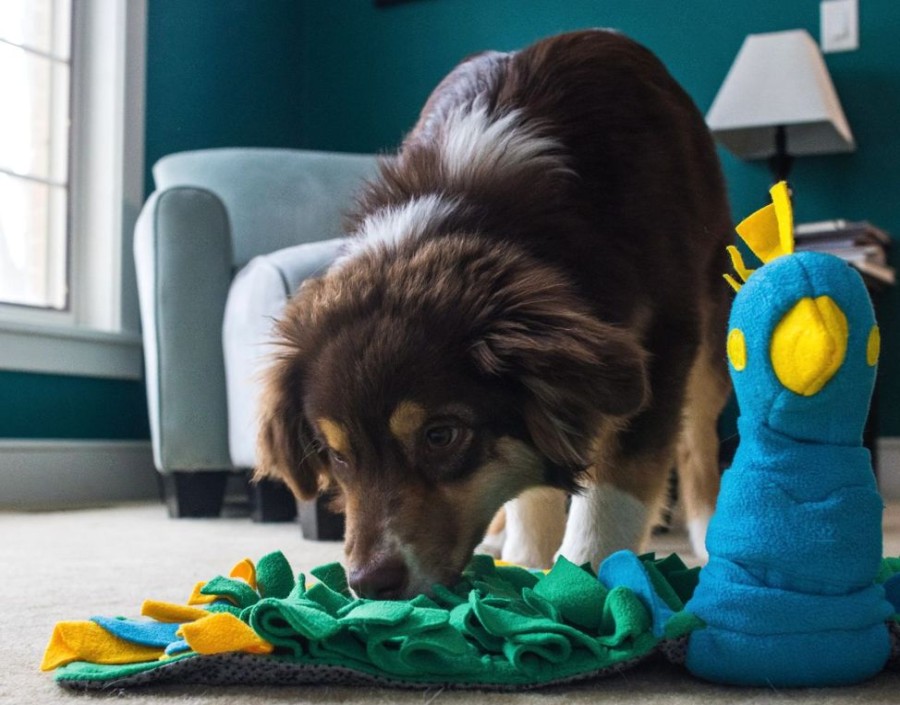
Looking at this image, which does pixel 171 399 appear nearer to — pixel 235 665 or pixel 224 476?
pixel 224 476

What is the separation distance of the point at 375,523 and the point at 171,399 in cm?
202

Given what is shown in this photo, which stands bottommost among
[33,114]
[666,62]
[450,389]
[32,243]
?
[450,389]

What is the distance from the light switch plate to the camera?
13.3 ft

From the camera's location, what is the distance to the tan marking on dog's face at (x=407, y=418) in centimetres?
131

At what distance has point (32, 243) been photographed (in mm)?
3949

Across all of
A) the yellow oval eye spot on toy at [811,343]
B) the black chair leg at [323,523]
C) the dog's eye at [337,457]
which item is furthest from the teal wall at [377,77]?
the yellow oval eye spot on toy at [811,343]

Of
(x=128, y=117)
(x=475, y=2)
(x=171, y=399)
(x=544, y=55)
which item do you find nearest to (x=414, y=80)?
(x=475, y=2)

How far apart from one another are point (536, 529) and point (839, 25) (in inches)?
111

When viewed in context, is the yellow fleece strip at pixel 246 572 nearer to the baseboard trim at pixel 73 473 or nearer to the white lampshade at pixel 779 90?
the baseboard trim at pixel 73 473

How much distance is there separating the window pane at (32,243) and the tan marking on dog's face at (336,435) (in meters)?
2.71

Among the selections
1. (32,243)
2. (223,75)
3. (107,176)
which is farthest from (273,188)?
(223,75)

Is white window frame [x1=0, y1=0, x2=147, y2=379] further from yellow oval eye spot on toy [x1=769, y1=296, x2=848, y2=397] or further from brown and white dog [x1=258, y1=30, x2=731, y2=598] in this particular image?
yellow oval eye spot on toy [x1=769, y1=296, x2=848, y2=397]

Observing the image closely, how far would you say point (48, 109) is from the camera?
13.3 ft

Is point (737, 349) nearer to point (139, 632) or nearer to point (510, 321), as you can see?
point (510, 321)
